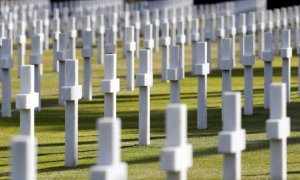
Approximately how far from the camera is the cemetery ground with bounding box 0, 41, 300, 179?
41.2ft

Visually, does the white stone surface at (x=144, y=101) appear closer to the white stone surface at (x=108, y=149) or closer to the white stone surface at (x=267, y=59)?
the white stone surface at (x=267, y=59)

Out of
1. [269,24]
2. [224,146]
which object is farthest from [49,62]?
[224,146]

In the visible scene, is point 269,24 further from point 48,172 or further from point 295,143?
point 48,172

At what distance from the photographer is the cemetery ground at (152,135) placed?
12562 mm

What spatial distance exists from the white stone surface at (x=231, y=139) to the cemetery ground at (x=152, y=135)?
2.38 m

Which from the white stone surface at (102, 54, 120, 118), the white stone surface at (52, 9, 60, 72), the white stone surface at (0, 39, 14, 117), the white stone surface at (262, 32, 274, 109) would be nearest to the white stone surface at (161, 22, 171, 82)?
the white stone surface at (52, 9, 60, 72)

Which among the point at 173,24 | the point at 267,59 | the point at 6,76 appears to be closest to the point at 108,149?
the point at 6,76

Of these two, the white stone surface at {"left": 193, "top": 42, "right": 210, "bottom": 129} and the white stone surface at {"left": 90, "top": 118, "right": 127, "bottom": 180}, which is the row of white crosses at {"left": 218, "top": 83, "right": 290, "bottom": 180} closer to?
the white stone surface at {"left": 90, "top": 118, "right": 127, "bottom": 180}

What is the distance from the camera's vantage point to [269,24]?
2862cm

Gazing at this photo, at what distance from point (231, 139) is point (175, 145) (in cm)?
90

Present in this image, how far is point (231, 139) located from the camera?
9.67m

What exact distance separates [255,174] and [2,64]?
6.12 meters

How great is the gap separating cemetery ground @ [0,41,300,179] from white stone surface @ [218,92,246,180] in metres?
2.38

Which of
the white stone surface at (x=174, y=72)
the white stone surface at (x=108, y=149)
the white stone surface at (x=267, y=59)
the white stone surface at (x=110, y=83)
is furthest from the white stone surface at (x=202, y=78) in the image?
the white stone surface at (x=108, y=149)
